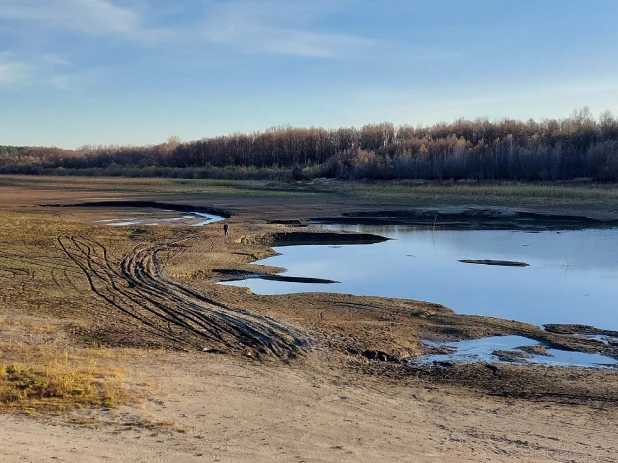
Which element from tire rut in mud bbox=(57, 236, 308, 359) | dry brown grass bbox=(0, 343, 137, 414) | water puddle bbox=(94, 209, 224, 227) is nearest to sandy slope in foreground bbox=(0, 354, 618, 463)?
dry brown grass bbox=(0, 343, 137, 414)

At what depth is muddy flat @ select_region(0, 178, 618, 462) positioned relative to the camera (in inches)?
295

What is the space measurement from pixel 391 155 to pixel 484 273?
76433 millimetres

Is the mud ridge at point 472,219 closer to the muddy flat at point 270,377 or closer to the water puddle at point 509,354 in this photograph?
the muddy flat at point 270,377

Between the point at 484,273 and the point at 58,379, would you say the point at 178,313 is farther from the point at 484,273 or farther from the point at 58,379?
the point at 484,273

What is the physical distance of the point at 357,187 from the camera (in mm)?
73062

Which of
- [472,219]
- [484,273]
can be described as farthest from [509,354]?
[472,219]

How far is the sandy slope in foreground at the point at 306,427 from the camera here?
23.0ft

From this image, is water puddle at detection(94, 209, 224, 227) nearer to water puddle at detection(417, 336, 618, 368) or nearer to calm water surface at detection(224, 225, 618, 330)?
calm water surface at detection(224, 225, 618, 330)

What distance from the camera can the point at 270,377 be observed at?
1074 cm

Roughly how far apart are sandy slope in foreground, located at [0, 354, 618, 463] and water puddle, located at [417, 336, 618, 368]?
2.45 metres

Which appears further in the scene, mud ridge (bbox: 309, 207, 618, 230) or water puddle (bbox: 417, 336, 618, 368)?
mud ridge (bbox: 309, 207, 618, 230)

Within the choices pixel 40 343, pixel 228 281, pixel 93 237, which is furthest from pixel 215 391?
pixel 93 237

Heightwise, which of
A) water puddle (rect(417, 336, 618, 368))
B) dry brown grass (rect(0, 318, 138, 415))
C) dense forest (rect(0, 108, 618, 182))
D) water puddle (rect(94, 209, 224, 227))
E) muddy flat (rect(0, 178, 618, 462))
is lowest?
water puddle (rect(417, 336, 618, 368))

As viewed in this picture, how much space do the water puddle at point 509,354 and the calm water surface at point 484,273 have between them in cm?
284
